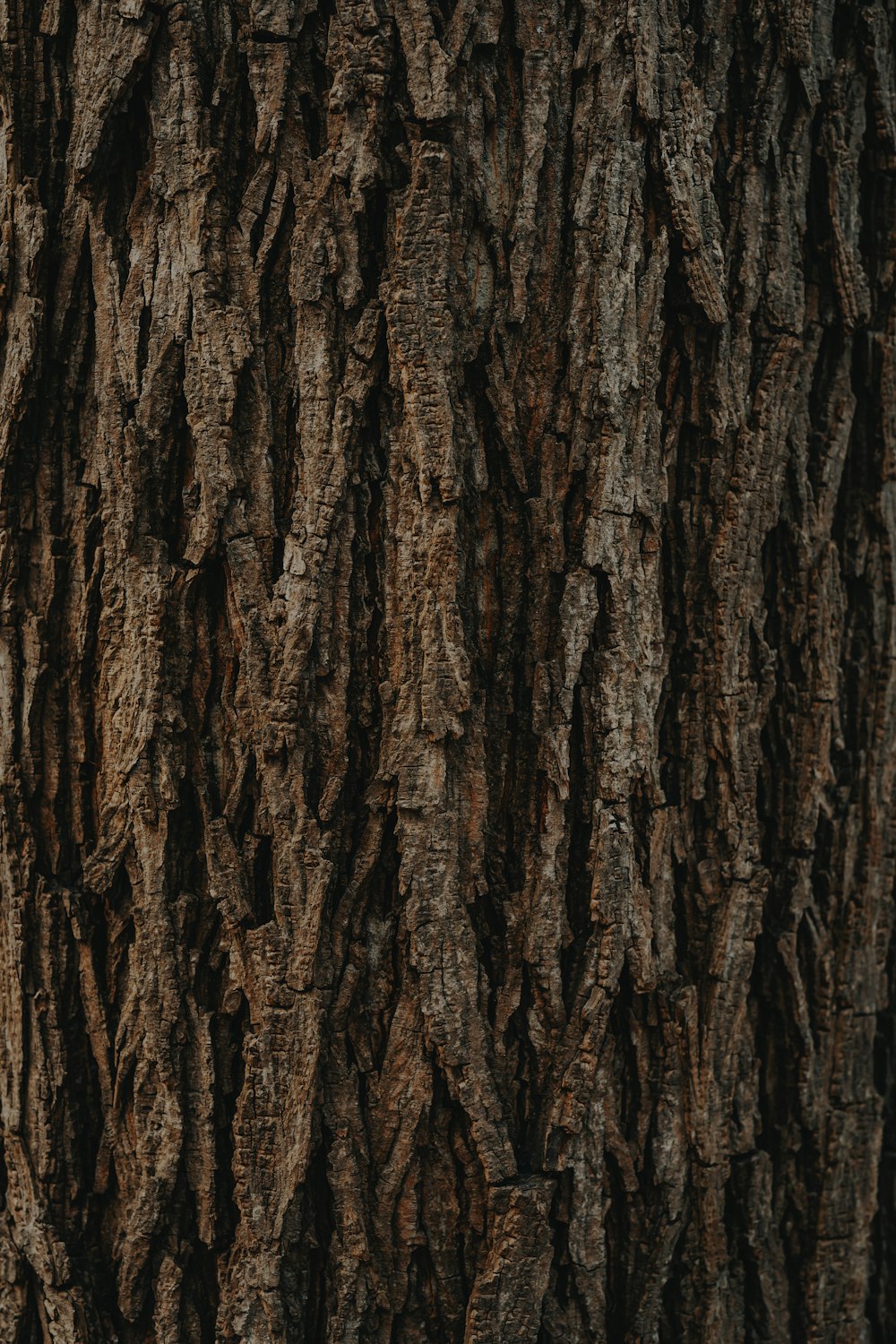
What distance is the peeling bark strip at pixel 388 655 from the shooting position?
162cm

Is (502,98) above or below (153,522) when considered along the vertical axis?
above

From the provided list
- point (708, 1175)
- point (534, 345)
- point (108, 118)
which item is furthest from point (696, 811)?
point (108, 118)

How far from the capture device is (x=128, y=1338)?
5.63 feet

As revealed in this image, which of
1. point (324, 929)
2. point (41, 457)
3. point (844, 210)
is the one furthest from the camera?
point (844, 210)

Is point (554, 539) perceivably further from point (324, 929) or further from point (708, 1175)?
point (708, 1175)

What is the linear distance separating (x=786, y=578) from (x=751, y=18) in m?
0.89

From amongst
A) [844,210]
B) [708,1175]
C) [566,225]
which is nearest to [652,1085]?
[708,1175]

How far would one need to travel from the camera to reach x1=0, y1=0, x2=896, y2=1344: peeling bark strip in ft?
A: 5.32

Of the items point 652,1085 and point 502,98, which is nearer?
point 502,98

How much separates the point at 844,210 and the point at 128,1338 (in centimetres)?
215

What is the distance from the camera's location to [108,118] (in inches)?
64.6

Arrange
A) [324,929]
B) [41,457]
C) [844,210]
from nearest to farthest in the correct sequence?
[324,929], [41,457], [844,210]

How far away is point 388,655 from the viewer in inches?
64.7

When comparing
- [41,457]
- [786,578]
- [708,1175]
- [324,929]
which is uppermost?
[41,457]
